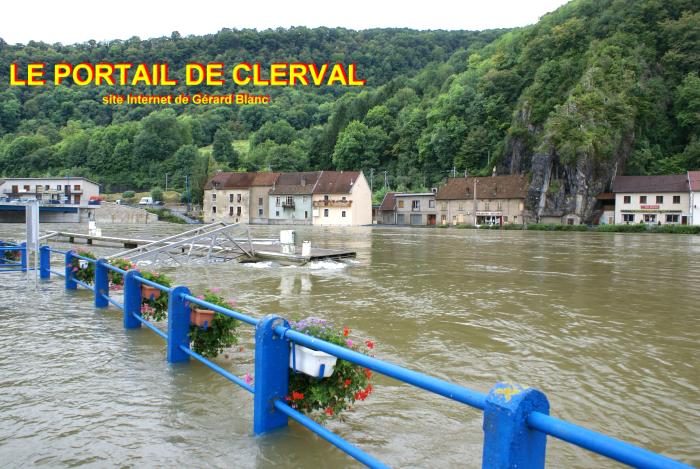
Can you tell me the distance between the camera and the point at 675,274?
792 inches

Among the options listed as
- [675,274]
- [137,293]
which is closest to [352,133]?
[675,274]

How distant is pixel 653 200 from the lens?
233 ft

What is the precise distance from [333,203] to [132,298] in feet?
276

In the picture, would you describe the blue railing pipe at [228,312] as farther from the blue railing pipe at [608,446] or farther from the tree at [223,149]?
the tree at [223,149]

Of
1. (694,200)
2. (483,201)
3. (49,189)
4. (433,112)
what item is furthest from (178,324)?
(433,112)

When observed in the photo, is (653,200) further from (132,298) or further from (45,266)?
(132,298)

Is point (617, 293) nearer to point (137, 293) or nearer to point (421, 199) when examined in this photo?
point (137, 293)

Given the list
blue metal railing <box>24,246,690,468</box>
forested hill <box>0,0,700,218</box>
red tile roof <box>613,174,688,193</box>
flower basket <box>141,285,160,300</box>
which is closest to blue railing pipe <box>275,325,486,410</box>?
blue metal railing <box>24,246,690,468</box>

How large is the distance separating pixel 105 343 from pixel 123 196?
4984 inches

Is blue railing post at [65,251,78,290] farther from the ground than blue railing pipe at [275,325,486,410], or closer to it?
closer to it

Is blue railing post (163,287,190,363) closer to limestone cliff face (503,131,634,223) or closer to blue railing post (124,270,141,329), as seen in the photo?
blue railing post (124,270,141,329)

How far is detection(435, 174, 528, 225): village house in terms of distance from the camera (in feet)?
269

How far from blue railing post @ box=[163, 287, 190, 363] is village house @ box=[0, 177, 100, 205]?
105538 mm

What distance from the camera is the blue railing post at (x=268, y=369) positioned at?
4.23m
